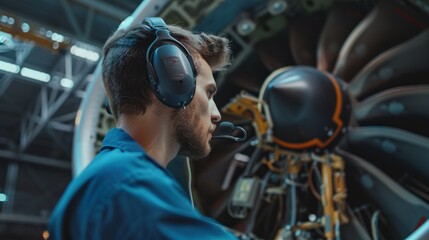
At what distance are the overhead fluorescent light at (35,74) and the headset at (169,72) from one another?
796cm

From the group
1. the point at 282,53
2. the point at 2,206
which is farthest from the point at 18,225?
the point at 282,53

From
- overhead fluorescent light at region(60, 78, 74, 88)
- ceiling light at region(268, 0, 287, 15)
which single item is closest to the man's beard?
ceiling light at region(268, 0, 287, 15)

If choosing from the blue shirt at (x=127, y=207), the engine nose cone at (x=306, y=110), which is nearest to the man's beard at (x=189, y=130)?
the blue shirt at (x=127, y=207)

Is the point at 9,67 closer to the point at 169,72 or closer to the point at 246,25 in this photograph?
the point at 246,25

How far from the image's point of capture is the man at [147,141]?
511 millimetres

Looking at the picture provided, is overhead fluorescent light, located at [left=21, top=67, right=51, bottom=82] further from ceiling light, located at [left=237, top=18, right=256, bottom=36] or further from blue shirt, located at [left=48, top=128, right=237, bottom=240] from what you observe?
blue shirt, located at [left=48, top=128, right=237, bottom=240]

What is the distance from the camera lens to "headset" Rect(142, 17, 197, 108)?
2.39 ft

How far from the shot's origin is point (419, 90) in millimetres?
1860

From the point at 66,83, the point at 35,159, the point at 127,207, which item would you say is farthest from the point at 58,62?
the point at 127,207

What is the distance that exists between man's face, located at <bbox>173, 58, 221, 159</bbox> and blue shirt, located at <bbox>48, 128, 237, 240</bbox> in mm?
186

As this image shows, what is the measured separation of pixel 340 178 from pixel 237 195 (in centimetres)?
45

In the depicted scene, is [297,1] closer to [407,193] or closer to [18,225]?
[407,193]

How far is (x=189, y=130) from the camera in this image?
78cm

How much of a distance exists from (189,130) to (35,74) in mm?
8141
